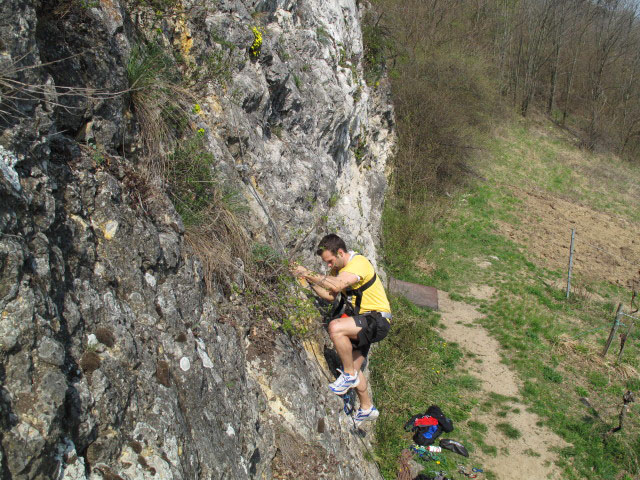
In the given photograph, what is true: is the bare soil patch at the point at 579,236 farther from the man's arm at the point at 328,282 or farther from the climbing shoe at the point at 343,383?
the man's arm at the point at 328,282

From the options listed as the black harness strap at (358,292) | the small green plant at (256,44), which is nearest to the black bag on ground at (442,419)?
the black harness strap at (358,292)

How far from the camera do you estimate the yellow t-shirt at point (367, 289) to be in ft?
14.8

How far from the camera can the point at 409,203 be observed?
13.4 metres

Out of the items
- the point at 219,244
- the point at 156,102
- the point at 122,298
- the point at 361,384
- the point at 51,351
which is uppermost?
the point at 156,102

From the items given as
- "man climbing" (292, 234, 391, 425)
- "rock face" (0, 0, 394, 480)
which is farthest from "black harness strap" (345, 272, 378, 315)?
"rock face" (0, 0, 394, 480)

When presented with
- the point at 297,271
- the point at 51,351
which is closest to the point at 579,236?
the point at 297,271

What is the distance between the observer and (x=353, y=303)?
15.6ft

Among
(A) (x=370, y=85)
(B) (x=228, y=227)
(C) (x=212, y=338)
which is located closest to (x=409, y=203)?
(A) (x=370, y=85)

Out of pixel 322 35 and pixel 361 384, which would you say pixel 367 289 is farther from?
pixel 322 35

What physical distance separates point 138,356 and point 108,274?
0.50 meters

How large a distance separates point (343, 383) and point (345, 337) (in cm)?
46

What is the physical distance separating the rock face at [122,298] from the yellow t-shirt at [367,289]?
70cm

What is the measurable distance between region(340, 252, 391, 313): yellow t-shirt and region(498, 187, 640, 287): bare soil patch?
9551mm

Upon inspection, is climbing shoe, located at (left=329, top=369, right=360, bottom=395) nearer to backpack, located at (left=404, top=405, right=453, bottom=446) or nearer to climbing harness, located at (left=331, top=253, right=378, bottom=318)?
climbing harness, located at (left=331, top=253, right=378, bottom=318)
